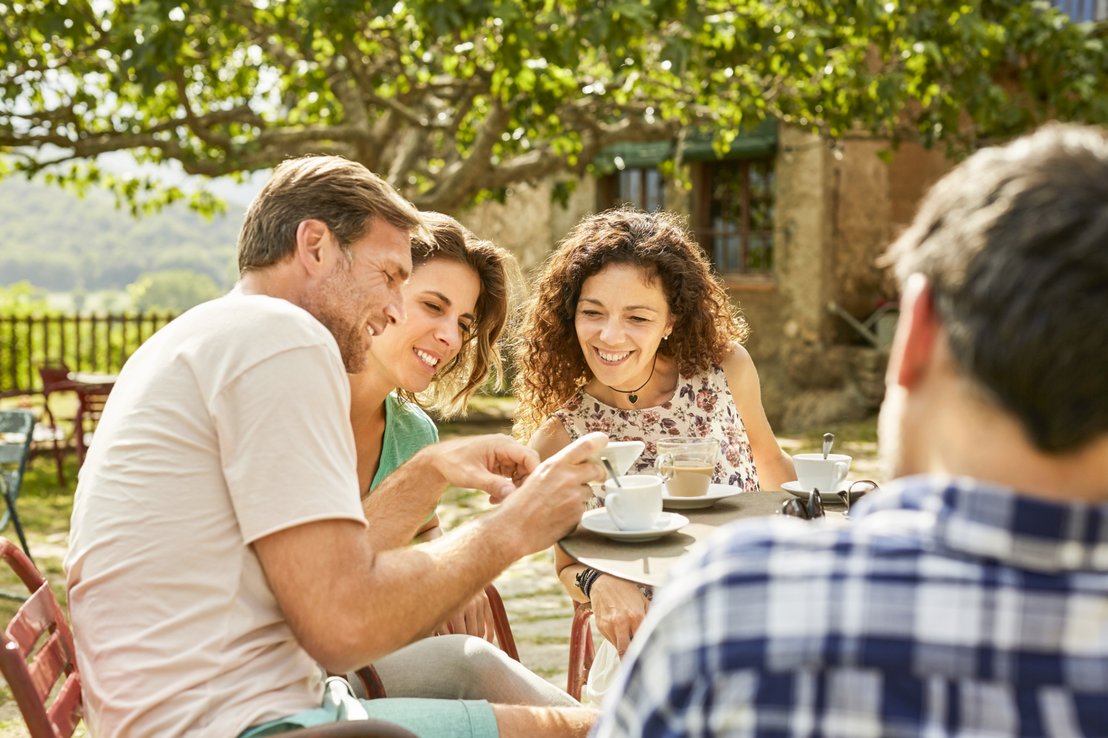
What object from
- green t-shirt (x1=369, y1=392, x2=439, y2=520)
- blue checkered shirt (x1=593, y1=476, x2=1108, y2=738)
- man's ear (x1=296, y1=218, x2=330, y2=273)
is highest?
man's ear (x1=296, y1=218, x2=330, y2=273)

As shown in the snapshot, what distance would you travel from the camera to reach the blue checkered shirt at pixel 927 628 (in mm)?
859

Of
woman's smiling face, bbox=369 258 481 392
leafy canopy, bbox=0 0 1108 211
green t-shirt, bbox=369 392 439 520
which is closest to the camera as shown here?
green t-shirt, bbox=369 392 439 520

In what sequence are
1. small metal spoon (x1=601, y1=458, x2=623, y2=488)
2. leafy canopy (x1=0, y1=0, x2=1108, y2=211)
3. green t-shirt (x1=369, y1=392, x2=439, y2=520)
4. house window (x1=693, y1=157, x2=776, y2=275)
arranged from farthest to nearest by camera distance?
house window (x1=693, y1=157, x2=776, y2=275)
leafy canopy (x1=0, y1=0, x2=1108, y2=211)
green t-shirt (x1=369, y1=392, x2=439, y2=520)
small metal spoon (x1=601, y1=458, x2=623, y2=488)

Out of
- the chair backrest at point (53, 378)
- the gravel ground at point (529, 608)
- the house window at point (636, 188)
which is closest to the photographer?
the gravel ground at point (529, 608)

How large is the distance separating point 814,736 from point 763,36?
297 inches

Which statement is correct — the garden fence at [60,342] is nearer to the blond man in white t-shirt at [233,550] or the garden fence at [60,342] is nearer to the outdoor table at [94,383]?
the outdoor table at [94,383]

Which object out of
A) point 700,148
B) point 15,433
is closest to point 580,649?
point 15,433

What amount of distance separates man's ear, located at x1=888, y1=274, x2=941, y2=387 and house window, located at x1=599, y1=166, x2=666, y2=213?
1319 cm

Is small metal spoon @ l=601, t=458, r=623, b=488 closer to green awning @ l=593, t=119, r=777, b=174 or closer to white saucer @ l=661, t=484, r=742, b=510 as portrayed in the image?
white saucer @ l=661, t=484, r=742, b=510

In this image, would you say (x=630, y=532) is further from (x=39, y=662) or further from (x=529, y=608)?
(x=529, y=608)

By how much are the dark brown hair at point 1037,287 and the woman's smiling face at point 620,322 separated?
2.12 metres

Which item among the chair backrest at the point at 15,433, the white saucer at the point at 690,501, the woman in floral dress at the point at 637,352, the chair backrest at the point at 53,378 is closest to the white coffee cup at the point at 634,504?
the white saucer at the point at 690,501

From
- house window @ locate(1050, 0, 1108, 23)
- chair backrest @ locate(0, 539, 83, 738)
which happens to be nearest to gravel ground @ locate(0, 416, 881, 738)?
chair backrest @ locate(0, 539, 83, 738)

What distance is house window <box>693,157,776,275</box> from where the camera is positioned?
1305 centimetres
